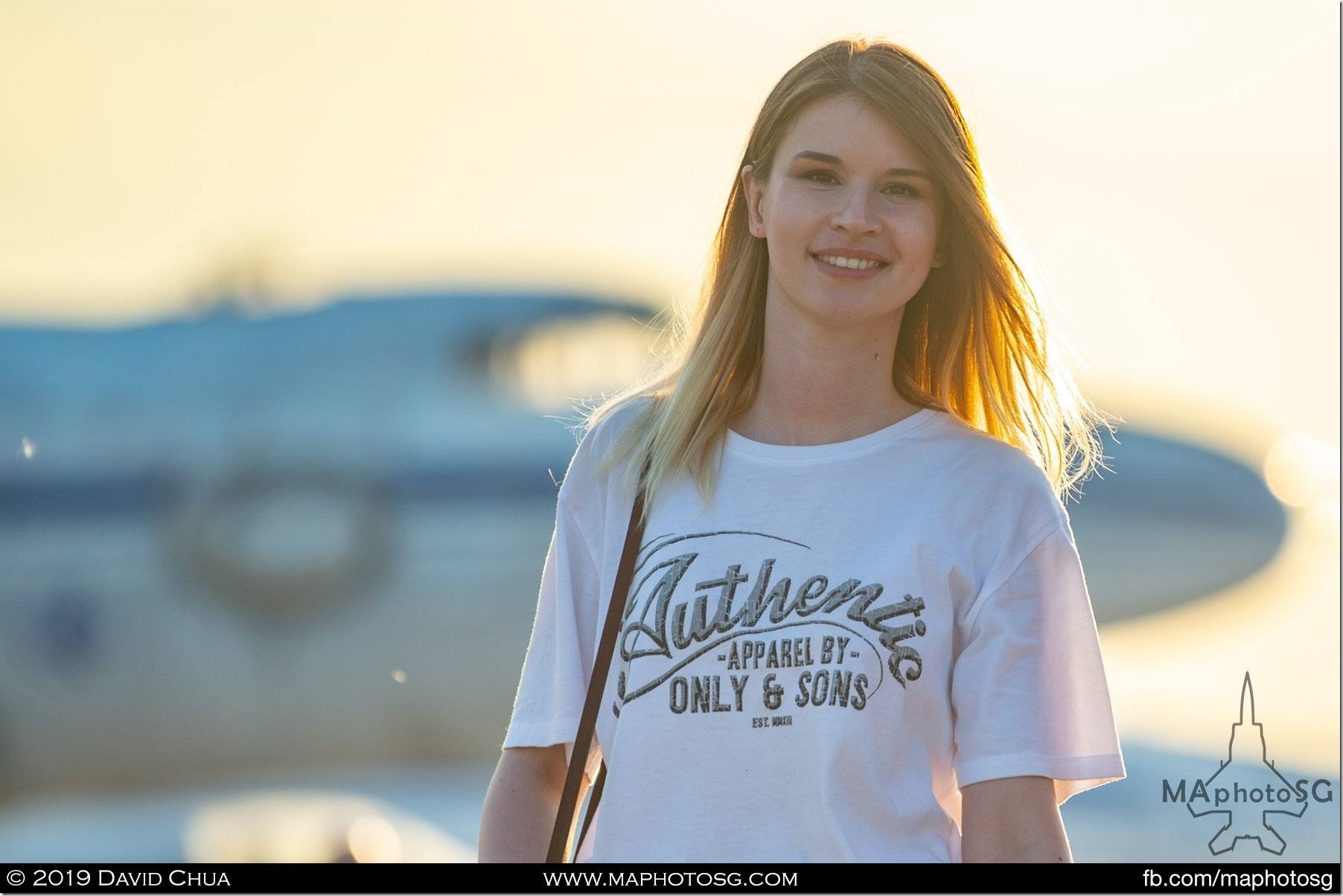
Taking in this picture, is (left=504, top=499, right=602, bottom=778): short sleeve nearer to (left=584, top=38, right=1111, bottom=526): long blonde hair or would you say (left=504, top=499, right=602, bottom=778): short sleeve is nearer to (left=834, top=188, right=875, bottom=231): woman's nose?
(left=584, top=38, right=1111, bottom=526): long blonde hair

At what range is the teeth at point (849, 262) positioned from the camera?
265 cm

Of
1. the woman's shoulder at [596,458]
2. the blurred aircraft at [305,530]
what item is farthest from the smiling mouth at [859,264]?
the blurred aircraft at [305,530]

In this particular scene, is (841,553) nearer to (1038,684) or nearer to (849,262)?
(1038,684)

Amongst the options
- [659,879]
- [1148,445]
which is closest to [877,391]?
[659,879]

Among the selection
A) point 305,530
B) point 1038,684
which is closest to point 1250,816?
point 1038,684

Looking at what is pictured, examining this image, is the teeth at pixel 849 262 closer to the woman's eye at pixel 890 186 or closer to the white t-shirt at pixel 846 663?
the woman's eye at pixel 890 186

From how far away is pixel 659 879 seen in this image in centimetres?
254

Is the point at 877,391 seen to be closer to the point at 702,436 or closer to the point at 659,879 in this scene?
the point at 702,436

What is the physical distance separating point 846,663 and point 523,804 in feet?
2.28

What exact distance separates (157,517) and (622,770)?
35.8 feet

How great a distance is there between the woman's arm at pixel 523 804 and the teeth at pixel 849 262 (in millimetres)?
1043

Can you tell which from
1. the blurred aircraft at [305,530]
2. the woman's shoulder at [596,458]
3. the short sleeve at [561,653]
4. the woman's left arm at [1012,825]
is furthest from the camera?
the blurred aircraft at [305,530]

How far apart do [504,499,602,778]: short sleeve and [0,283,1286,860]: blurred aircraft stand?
336 inches

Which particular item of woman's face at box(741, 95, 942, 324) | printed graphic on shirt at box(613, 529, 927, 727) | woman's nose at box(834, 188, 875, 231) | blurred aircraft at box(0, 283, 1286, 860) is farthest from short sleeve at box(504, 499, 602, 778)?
blurred aircraft at box(0, 283, 1286, 860)
